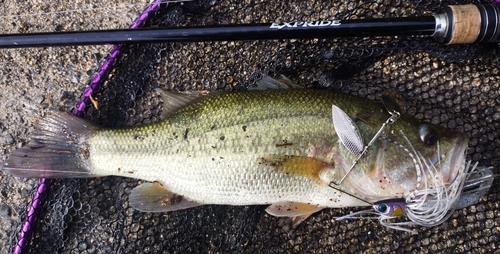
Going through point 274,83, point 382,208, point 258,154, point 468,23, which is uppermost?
point 468,23

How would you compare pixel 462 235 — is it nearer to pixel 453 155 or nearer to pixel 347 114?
pixel 453 155

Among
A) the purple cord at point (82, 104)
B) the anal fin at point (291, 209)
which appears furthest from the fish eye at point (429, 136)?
the purple cord at point (82, 104)

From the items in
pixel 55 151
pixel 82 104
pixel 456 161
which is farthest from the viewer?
pixel 82 104

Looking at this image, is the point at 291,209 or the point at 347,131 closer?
the point at 347,131

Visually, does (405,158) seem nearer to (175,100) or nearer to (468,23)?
(468,23)

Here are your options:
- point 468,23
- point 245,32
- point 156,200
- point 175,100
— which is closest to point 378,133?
point 468,23
